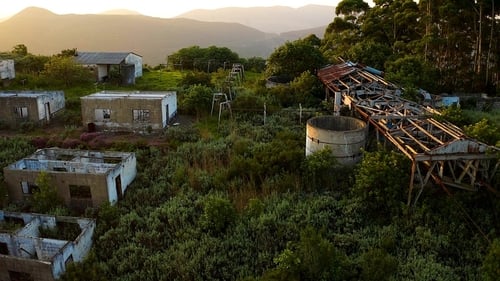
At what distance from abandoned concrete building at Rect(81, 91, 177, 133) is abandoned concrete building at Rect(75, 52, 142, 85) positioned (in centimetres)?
1010

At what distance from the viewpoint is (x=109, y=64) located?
33.9 m

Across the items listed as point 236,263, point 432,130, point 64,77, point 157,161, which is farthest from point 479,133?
point 64,77

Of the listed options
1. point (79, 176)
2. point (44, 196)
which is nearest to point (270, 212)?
point (79, 176)

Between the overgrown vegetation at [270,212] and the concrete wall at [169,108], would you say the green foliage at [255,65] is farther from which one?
the overgrown vegetation at [270,212]

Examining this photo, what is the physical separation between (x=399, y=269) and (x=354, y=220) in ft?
8.35

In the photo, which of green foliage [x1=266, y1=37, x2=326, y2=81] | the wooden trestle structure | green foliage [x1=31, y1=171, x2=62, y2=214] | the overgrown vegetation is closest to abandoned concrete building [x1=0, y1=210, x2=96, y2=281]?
the overgrown vegetation

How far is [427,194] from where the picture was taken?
1396 centimetres

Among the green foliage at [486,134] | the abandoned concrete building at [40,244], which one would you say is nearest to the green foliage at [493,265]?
the green foliage at [486,134]

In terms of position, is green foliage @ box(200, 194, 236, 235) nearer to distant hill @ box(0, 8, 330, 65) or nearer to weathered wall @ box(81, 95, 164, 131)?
weathered wall @ box(81, 95, 164, 131)

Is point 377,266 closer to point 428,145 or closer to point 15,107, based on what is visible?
point 428,145

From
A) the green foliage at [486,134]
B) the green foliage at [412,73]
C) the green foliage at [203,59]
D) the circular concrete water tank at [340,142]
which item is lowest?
the circular concrete water tank at [340,142]

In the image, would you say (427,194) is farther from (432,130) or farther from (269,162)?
(269,162)

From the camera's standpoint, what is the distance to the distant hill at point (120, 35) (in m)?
116

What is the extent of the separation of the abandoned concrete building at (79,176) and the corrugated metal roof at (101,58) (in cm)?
1757
